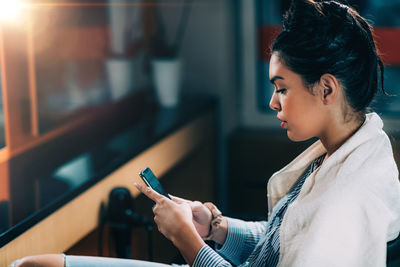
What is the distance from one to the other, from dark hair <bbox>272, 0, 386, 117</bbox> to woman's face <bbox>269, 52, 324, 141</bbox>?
0.02 m

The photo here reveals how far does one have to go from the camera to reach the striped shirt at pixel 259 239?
1.28 metres

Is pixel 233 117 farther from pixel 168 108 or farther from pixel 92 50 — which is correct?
pixel 92 50

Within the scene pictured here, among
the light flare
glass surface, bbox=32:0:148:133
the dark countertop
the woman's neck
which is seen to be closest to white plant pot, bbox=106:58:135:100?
glass surface, bbox=32:0:148:133

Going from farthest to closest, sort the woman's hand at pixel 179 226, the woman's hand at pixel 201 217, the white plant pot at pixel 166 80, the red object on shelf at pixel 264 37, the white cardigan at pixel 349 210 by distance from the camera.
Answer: the red object on shelf at pixel 264 37 → the white plant pot at pixel 166 80 → the woman's hand at pixel 201 217 → the woman's hand at pixel 179 226 → the white cardigan at pixel 349 210

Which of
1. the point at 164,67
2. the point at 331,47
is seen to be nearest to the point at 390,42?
the point at 164,67

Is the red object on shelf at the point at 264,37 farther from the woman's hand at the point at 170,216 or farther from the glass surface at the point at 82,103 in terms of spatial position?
the woman's hand at the point at 170,216

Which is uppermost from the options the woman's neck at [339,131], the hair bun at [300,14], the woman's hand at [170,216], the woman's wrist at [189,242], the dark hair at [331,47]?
the hair bun at [300,14]

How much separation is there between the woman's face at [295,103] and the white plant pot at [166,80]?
156 centimetres

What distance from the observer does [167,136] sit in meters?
2.31

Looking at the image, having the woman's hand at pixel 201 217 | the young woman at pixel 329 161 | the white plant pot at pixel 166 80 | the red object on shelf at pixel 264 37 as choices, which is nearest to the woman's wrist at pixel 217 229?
the woman's hand at pixel 201 217

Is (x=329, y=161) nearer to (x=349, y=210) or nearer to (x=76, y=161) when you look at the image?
(x=349, y=210)

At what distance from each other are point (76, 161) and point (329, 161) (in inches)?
38.4

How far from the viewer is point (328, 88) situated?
1178mm

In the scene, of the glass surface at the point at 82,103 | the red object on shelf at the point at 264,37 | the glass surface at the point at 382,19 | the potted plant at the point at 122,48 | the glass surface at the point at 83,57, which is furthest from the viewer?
the red object on shelf at the point at 264,37
